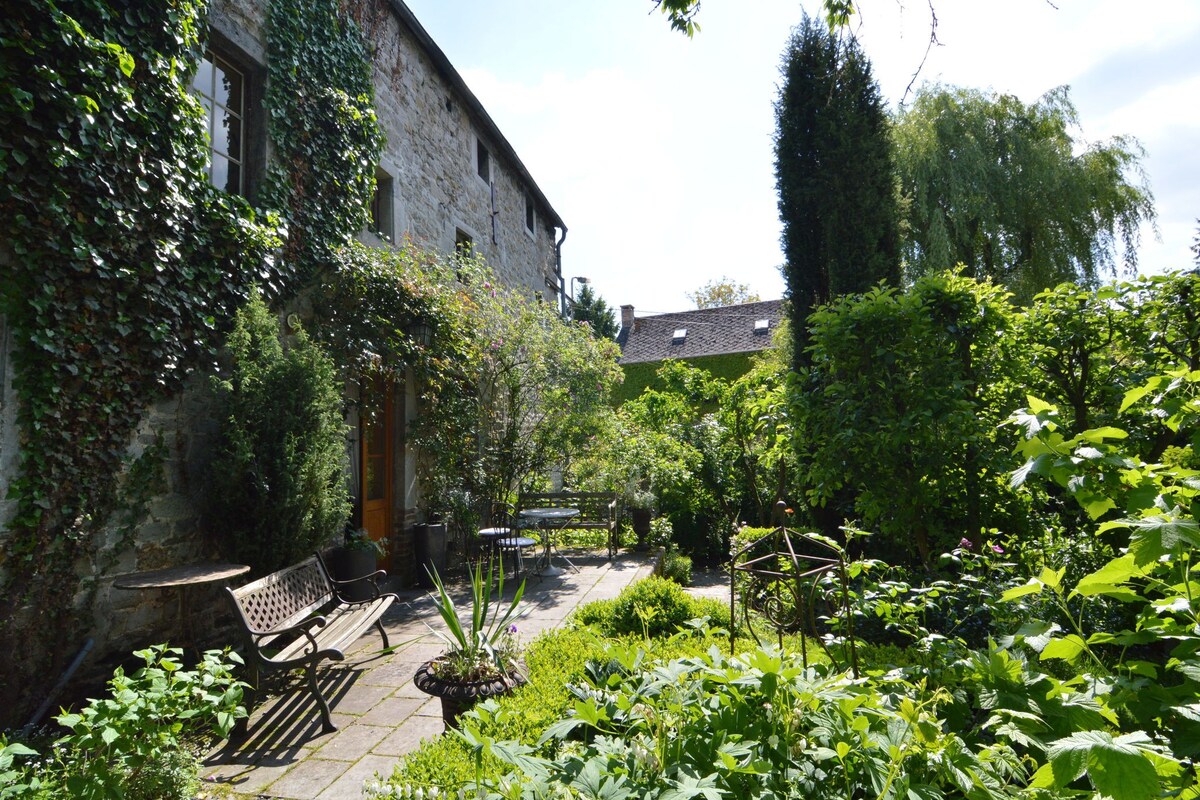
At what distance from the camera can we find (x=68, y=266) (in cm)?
357

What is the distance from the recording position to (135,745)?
2.38 m

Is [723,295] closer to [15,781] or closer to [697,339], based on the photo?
[697,339]

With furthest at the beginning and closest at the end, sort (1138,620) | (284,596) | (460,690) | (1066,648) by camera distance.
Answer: (284,596) → (460,690) → (1138,620) → (1066,648)


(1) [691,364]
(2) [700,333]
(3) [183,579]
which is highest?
(2) [700,333]

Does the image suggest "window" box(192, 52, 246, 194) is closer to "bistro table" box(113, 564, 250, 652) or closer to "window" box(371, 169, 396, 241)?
"window" box(371, 169, 396, 241)

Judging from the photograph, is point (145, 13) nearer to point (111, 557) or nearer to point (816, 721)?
point (111, 557)

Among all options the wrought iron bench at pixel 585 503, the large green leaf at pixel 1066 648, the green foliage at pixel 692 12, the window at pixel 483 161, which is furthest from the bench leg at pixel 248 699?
the window at pixel 483 161

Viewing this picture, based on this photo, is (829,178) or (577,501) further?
(577,501)

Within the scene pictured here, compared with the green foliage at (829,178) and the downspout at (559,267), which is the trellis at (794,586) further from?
the downspout at (559,267)

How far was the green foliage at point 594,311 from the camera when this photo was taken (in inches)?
1208

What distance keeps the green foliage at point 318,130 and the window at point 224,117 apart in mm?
249

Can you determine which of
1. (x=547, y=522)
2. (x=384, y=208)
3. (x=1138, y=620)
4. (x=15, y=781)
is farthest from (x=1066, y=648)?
(x=384, y=208)

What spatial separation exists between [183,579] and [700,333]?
23000 millimetres

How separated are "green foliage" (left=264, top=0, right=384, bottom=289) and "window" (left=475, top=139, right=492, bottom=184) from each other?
3.81 m
